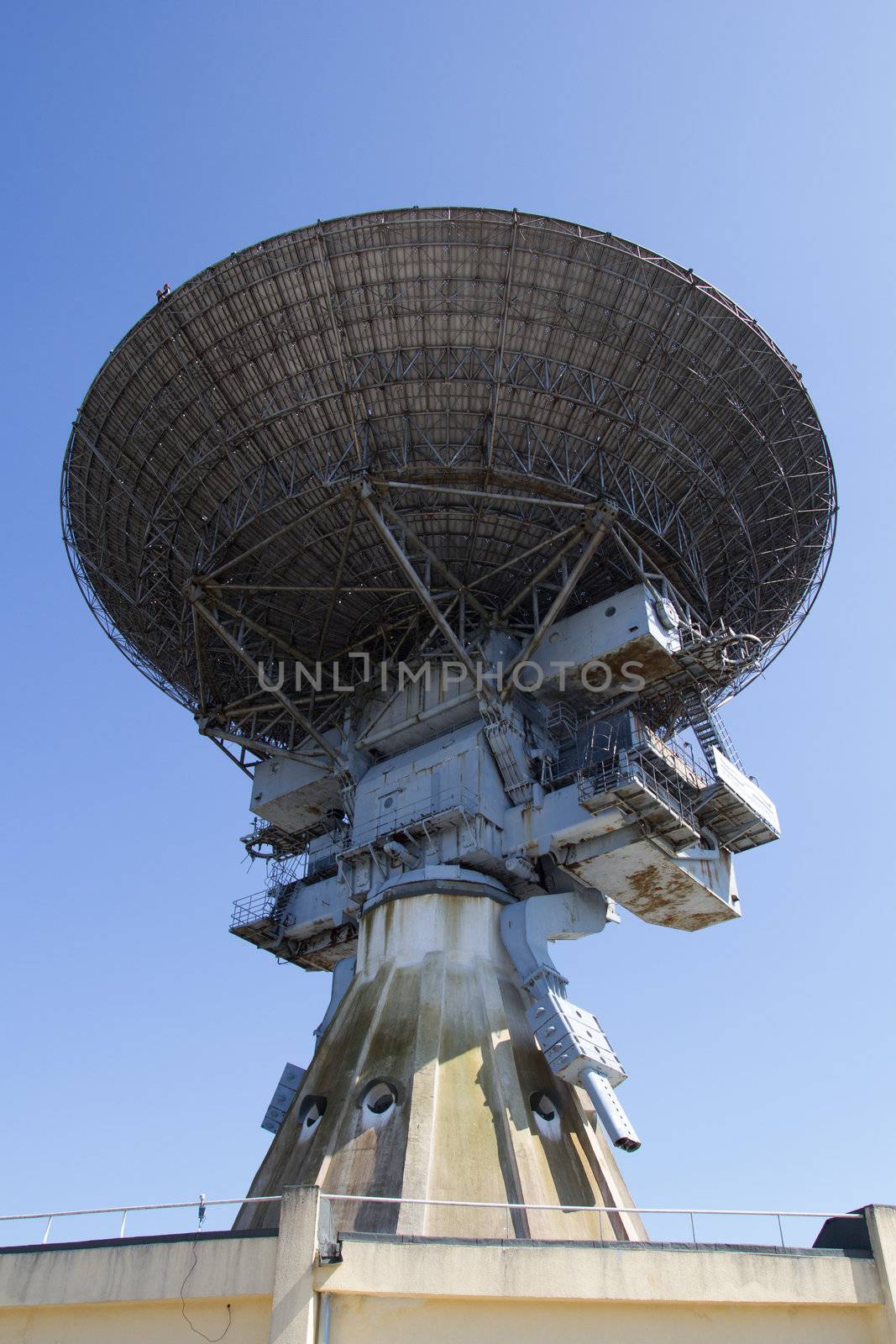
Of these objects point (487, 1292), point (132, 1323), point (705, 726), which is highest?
point (705, 726)

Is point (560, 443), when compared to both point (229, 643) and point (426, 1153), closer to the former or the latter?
point (229, 643)

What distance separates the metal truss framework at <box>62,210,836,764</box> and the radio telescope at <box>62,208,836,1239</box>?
8cm

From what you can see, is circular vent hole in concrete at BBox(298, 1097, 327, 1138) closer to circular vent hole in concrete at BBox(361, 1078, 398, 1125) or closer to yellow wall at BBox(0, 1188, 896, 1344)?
circular vent hole in concrete at BBox(361, 1078, 398, 1125)

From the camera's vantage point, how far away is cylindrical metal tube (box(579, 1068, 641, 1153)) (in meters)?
22.2

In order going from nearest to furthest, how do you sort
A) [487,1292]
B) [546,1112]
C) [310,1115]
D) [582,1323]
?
[487,1292]
[582,1323]
[546,1112]
[310,1115]

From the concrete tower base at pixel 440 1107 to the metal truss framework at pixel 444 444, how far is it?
7751 mm

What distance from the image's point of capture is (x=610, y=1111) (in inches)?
887

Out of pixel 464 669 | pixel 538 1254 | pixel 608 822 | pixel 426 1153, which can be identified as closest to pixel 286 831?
pixel 464 669

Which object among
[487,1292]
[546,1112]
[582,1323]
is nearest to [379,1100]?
[546,1112]

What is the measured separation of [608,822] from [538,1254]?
466 inches

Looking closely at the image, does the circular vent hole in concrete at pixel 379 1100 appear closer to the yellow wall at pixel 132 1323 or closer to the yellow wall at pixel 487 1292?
the yellow wall at pixel 487 1292

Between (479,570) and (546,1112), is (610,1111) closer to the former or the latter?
(546,1112)

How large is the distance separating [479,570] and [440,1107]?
14433 mm

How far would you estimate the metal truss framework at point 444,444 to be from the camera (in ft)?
85.3
